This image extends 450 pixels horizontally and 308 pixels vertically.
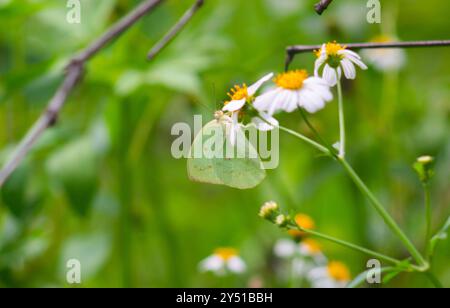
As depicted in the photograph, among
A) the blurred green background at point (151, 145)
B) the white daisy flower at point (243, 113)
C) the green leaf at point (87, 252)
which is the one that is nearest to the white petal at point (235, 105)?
the white daisy flower at point (243, 113)

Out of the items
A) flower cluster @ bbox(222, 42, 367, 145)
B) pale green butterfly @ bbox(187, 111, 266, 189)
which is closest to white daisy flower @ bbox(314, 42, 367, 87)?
flower cluster @ bbox(222, 42, 367, 145)

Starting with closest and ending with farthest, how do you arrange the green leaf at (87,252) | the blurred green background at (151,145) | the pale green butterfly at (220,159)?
the pale green butterfly at (220,159) → the blurred green background at (151,145) → the green leaf at (87,252)

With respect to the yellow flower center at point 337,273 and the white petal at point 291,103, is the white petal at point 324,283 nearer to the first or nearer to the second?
the yellow flower center at point 337,273

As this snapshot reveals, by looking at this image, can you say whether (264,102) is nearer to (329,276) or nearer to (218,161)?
(218,161)

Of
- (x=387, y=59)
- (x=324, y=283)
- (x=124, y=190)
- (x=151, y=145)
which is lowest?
(x=324, y=283)

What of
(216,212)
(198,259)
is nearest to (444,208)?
(198,259)

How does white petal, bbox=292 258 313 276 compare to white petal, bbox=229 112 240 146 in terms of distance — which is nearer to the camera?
white petal, bbox=229 112 240 146

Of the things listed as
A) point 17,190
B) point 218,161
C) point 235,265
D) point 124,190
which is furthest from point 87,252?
point 218,161

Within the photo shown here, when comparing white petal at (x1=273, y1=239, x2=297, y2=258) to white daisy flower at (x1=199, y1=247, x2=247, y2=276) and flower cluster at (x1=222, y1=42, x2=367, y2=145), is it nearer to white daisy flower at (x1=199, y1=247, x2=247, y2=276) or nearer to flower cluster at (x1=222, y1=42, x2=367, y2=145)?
white daisy flower at (x1=199, y1=247, x2=247, y2=276)
